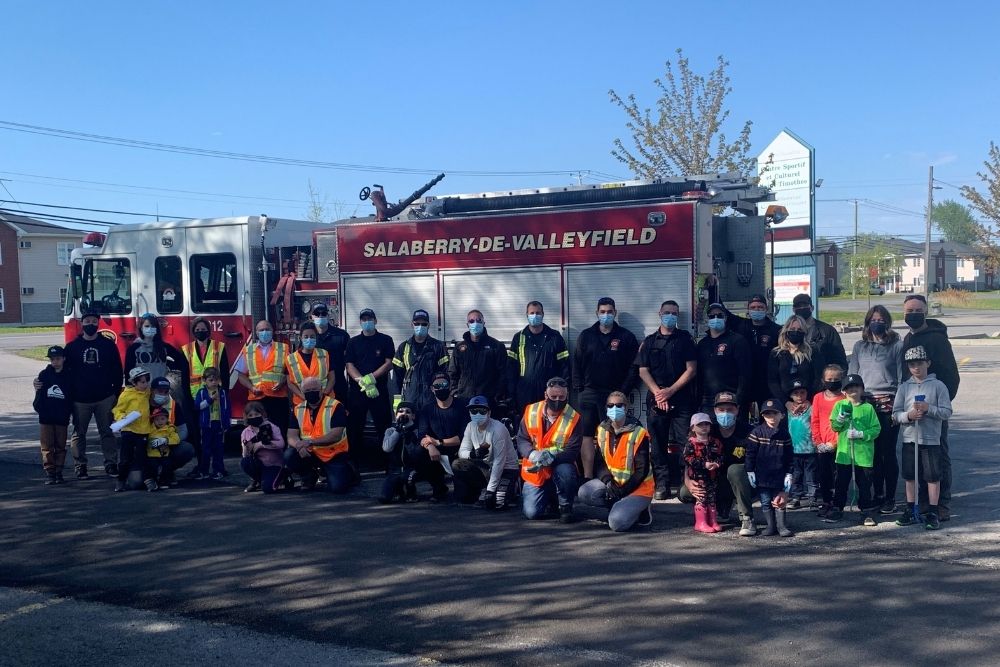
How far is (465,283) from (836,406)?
14.9ft

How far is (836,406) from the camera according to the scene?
8227mm

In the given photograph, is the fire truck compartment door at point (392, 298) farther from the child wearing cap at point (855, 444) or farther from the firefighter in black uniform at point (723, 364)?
the child wearing cap at point (855, 444)

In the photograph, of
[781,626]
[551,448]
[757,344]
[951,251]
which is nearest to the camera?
[781,626]

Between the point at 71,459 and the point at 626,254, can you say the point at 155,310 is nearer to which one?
the point at 71,459

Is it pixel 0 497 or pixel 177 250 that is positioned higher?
pixel 177 250

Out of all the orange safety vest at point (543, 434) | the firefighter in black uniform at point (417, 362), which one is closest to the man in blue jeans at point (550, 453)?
the orange safety vest at point (543, 434)

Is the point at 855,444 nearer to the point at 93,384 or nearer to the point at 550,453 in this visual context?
the point at 550,453

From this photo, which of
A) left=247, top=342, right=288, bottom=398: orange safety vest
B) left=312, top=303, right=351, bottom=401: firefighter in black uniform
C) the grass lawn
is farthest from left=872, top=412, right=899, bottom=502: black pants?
the grass lawn

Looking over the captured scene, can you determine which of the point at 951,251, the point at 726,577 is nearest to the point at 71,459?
the point at 726,577

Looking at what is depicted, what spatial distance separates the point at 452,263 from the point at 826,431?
472cm

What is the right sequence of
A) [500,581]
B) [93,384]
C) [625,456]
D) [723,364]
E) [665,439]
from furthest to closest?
1. [93,384]
2. [665,439]
3. [723,364]
4. [625,456]
5. [500,581]

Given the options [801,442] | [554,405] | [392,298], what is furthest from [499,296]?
[801,442]

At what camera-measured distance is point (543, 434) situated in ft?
29.3

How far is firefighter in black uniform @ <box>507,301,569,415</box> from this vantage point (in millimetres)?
9922
